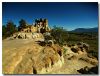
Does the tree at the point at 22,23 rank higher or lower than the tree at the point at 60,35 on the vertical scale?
higher

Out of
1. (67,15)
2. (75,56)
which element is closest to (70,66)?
(75,56)

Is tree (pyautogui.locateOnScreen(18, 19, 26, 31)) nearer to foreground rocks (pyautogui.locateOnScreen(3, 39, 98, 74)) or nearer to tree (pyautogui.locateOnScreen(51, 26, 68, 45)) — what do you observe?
foreground rocks (pyautogui.locateOnScreen(3, 39, 98, 74))

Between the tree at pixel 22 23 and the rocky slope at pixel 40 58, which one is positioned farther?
the tree at pixel 22 23

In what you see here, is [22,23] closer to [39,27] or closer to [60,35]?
[39,27]

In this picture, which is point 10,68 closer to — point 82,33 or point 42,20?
point 42,20

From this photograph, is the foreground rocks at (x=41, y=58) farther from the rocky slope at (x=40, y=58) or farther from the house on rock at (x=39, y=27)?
the house on rock at (x=39, y=27)

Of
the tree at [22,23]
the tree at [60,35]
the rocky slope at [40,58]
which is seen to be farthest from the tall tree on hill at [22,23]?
the tree at [60,35]

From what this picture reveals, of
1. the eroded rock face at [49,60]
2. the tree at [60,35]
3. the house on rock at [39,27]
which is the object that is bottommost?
the eroded rock face at [49,60]

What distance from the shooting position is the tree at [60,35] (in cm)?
427

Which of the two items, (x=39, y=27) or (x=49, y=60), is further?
(x=39, y=27)

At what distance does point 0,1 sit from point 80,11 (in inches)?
52.5

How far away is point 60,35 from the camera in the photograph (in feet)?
14.1

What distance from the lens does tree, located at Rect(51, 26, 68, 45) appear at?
4270 millimetres

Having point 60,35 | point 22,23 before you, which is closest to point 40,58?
point 60,35
